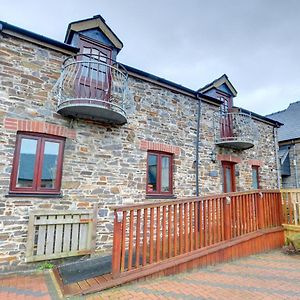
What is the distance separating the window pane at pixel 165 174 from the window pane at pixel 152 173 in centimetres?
28

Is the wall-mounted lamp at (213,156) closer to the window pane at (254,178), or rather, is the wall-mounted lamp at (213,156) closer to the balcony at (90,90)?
the window pane at (254,178)

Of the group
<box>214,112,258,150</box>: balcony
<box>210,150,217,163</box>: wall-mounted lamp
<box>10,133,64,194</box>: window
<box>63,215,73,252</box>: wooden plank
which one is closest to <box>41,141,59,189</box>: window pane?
<box>10,133,64,194</box>: window

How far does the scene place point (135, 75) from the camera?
6887mm

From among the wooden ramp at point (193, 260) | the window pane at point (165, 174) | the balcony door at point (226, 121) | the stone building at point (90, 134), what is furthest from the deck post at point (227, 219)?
the balcony door at point (226, 121)

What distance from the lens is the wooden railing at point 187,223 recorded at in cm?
382

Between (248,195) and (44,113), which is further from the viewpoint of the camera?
(248,195)

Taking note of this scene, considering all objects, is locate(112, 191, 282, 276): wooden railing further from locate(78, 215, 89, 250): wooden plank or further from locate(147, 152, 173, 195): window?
locate(147, 152, 173, 195): window

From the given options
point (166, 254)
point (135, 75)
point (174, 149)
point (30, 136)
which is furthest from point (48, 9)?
point (166, 254)

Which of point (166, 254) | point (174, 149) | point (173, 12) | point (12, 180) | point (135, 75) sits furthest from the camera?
point (173, 12)

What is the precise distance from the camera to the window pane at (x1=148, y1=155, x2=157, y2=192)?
22.7 ft

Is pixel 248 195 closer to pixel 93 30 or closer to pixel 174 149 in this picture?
pixel 174 149

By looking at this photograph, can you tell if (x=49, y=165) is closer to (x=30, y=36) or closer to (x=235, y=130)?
(x=30, y=36)

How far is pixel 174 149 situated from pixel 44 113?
4.15 metres

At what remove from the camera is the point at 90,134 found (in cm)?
590
